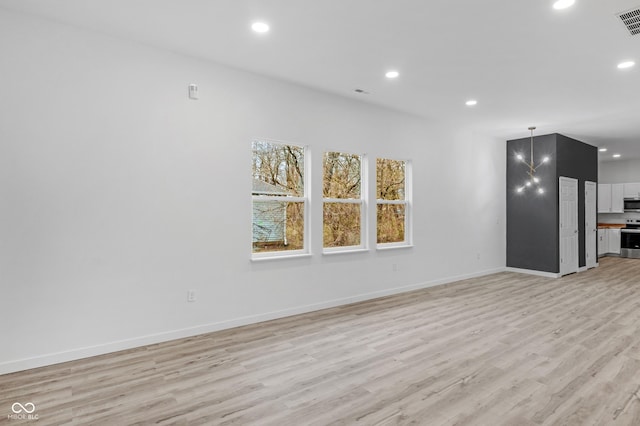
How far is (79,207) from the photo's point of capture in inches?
127

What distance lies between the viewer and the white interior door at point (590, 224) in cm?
804

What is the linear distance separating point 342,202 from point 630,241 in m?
9.65

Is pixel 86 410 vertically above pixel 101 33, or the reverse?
pixel 101 33

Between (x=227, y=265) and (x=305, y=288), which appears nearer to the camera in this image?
(x=227, y=265)

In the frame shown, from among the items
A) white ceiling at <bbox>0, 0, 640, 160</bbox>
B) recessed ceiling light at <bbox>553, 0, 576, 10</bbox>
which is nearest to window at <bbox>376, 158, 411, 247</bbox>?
white ceiling at <bbox>0, 0, 640, 160</bbox>

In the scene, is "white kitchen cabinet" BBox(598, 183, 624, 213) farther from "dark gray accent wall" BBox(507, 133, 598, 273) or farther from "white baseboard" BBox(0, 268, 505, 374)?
"white baseboard" BBox(0, 268, 505, 374)

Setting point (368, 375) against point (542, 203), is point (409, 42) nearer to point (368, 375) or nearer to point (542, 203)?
point (368, 375)

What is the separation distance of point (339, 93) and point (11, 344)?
4377 millimetres

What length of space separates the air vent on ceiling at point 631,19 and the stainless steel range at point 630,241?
30.1 feet

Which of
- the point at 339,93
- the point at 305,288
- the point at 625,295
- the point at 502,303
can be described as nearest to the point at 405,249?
the point at 502,303

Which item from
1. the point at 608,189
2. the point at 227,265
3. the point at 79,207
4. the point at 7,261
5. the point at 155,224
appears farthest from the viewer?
the point at 608,189

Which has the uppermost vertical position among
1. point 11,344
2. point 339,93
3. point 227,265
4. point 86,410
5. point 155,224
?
point 339,93

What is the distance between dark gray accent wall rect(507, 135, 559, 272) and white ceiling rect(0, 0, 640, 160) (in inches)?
82.9

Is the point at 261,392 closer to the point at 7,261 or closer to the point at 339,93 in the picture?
the point at 7,261
